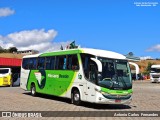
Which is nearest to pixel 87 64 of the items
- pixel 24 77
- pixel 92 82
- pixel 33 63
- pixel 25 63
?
pixel 92 82

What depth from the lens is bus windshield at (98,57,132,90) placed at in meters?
16.2

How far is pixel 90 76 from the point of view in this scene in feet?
54.9

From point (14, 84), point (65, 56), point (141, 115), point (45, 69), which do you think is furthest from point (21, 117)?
point (14, 84)

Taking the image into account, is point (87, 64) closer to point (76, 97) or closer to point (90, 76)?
point (90, 76)

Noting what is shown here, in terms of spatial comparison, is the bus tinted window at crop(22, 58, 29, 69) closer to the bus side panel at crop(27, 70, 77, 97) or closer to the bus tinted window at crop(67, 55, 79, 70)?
the bus side panel at crop(27, 70, 77, 97)

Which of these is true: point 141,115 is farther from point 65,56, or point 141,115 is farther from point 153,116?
point 65,56

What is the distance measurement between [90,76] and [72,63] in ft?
7.01

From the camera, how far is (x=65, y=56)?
19.4m

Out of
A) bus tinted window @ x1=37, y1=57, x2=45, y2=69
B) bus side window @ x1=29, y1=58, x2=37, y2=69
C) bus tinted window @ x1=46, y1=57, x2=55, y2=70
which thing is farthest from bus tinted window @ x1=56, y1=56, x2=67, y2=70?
bus side window @ x1=29, y1=58, x2=37, y2=69

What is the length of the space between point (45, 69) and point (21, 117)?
9.72 metres

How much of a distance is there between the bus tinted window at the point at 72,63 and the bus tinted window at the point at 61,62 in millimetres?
529

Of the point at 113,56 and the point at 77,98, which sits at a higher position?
the point at 113,56

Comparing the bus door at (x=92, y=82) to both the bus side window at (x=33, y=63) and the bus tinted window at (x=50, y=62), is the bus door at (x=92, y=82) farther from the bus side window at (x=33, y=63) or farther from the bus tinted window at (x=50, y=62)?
the bus side window at (x=33, y=63)

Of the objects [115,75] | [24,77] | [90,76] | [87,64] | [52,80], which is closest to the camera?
[115,75]
